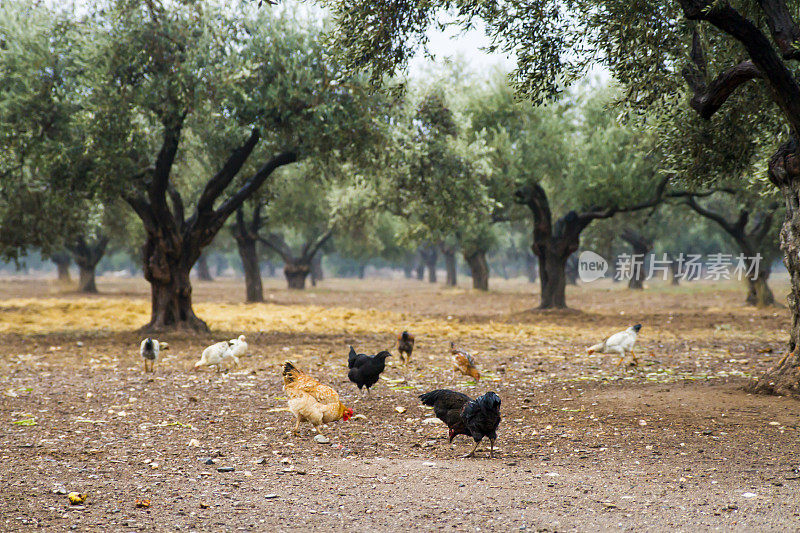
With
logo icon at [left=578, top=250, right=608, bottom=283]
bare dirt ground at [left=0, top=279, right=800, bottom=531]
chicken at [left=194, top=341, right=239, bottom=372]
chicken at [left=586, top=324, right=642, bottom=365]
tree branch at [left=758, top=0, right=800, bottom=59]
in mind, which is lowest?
bare dirt ground at [left=0, top=279, right=800, bottom=531]

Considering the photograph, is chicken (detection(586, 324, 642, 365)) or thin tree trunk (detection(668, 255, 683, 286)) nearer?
chicken (detection(586, 324, 642, 365))

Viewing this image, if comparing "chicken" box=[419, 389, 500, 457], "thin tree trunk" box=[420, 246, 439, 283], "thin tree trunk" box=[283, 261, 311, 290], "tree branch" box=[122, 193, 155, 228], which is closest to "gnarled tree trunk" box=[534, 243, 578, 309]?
"tree branch" box=[122, 193, 155, 228]

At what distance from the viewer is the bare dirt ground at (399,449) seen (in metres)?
5.56

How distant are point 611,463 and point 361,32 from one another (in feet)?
23.6

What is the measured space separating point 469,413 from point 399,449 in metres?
1.10

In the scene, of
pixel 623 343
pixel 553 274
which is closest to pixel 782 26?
pixel 623 343

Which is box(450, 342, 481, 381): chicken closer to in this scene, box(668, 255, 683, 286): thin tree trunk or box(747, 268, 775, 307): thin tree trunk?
box(747, 268, 775, 307): thin tree trunk

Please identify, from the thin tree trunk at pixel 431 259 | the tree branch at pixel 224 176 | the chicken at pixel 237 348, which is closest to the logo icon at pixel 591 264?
the thin tree trunk at pixel 431 259

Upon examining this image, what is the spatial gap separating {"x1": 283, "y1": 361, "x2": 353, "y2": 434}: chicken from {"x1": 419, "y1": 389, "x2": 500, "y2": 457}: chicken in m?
1.19

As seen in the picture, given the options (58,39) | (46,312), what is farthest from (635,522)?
(46,312)

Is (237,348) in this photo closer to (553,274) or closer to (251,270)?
(553,274)

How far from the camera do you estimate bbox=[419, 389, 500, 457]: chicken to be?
7051 millimetres

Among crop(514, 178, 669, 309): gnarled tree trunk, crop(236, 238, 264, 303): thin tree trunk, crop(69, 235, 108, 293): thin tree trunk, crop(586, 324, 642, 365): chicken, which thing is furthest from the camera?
crop(69, 235, 108, 293): thin tree trunk

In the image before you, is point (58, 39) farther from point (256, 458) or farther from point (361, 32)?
point (256, 458)
